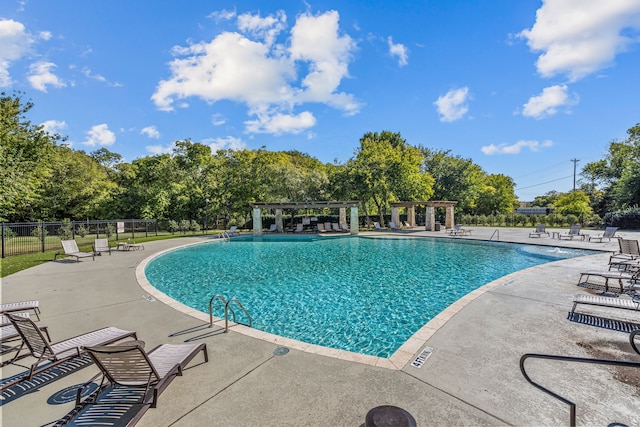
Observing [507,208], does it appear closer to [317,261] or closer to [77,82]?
[317,261]

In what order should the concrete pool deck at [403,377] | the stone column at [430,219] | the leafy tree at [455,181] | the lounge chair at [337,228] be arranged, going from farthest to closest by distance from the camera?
the leafy tree at [455,181]
the lounge chair at [337,228]
the stone column at [430,219]
the concrete pool deck at [403,377]

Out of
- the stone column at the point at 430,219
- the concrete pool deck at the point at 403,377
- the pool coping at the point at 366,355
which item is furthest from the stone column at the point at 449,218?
the concrete pool deck at the point at 403,377

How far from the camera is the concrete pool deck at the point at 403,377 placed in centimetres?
275

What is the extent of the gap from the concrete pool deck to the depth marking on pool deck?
6 centimetres

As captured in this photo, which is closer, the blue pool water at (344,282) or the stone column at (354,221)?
the blue pool water at (344,282)

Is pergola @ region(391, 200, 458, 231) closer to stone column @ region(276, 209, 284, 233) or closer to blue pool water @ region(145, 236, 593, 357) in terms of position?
blue pool water @ region(145, 236, 593, 357)

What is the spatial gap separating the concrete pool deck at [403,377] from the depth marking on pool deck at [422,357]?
61 millimetres

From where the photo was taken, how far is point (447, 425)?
2562mm

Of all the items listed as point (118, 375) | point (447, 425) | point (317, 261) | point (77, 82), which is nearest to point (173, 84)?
point (77, 82)

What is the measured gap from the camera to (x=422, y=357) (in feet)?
12.6

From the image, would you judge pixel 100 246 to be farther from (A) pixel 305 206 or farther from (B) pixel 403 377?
(B) pixel 403 377

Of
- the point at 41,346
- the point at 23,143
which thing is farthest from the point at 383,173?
the point at 23,143

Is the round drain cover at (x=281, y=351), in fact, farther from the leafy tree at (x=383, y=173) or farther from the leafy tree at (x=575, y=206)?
the leafy tree at (x=575, y=206)

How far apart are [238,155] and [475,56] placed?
84.4 ft
